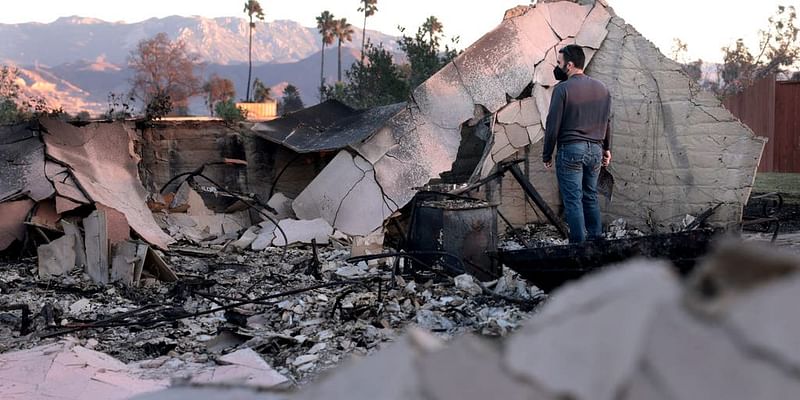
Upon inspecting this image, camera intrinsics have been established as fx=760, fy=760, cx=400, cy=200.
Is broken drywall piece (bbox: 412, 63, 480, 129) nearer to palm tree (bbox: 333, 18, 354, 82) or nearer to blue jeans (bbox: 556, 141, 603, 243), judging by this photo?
blue jeans (bbox: 556, 141, 603, 243)

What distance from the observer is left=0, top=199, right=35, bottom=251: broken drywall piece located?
7539 mm

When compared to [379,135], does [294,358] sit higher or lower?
lower

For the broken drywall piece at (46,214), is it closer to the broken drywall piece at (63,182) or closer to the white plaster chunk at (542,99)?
the broken drywall piece at (63,182)

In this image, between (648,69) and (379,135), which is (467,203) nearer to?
(379,135)

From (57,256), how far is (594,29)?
6749 mm

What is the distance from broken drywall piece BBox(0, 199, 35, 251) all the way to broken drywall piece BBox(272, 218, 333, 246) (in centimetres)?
256

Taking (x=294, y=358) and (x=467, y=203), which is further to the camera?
(x=467, y=203)

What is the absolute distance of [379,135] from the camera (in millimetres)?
9086

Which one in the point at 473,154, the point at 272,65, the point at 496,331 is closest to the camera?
the point at 496,331

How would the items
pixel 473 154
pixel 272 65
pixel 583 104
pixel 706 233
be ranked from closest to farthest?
pixel 706 233
pixel 583 104
pixel 473 154
pixel 272 65

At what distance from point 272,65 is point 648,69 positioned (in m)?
138

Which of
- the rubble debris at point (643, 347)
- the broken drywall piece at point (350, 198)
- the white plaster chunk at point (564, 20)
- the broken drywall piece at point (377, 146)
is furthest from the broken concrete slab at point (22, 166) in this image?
the rubble debris at point (643, 347)

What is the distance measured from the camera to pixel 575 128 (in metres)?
6.15

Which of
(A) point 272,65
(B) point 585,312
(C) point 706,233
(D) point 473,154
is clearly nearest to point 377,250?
(D) point 473,154
